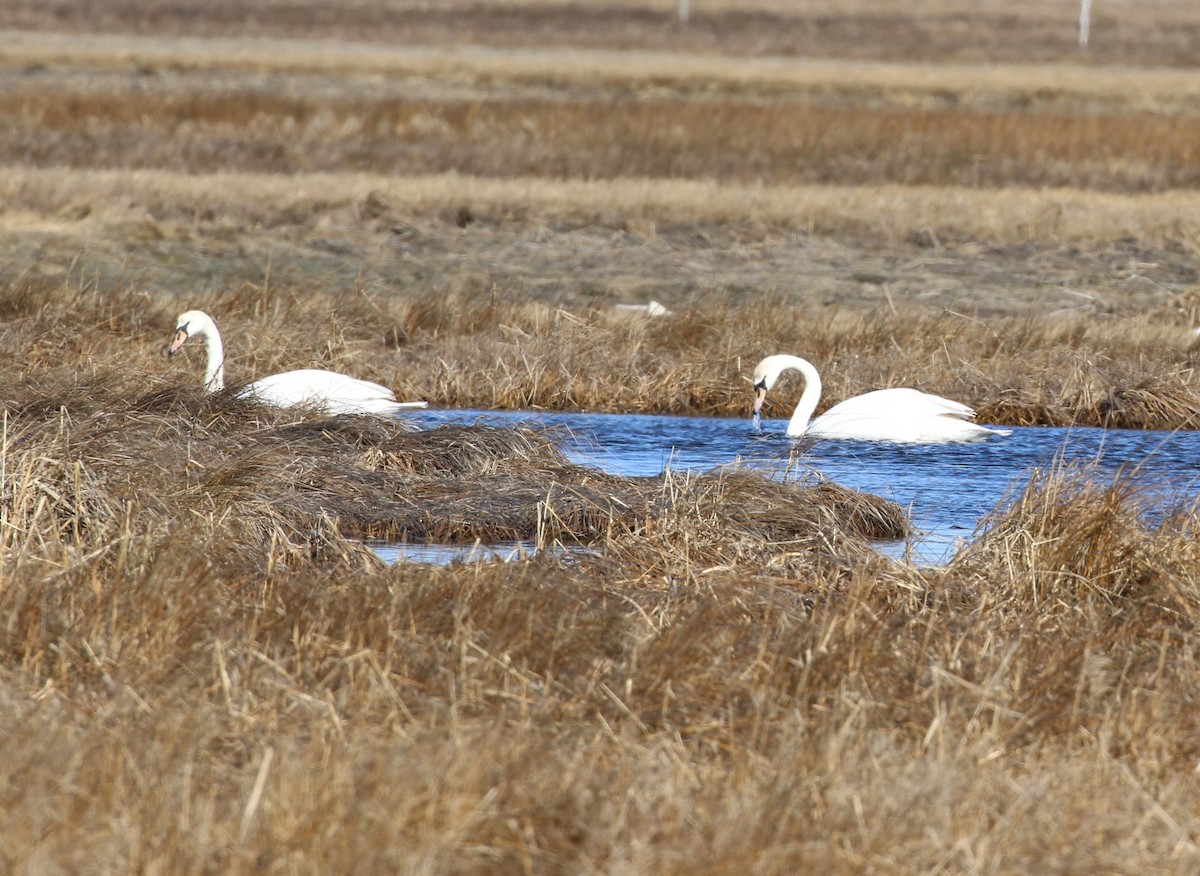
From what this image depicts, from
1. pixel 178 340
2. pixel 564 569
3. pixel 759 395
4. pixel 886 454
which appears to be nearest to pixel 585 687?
pixel 564 569

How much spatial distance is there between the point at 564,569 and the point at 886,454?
13.7 feet

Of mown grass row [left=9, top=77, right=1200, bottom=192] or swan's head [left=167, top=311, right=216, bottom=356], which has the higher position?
swan's head [left=167, top=311, right=216, bottom=356]

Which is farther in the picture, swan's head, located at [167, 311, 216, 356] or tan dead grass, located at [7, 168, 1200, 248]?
tan dead grass, located at [7, 168, 1200, 248]

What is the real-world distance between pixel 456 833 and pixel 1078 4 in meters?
100

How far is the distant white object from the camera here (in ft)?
43.4

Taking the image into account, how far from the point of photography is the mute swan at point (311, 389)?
30.1 ft

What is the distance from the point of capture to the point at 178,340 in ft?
33.7

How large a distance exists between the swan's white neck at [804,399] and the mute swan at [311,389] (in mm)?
2090

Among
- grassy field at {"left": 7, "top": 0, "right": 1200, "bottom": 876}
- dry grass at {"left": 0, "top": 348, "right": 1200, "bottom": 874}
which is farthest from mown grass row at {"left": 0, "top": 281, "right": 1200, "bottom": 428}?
dry grass at {"left": 0, "top": 348, "right": 1200, "bottom": 874}

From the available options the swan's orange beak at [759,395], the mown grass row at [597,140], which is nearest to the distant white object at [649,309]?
the swan's orange beak at [759,395]

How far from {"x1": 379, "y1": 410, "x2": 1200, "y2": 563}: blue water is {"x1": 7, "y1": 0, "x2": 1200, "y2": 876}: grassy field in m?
0.58

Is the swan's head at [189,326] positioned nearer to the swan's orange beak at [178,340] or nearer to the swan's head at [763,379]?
the swan's orange beak at [178,340]

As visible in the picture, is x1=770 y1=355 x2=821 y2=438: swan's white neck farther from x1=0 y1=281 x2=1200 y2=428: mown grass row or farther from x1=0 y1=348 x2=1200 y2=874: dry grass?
x1=0 y1=348 x2=1200 y2=874: dry grass

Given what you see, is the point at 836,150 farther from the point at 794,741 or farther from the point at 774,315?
the point at 794,741
